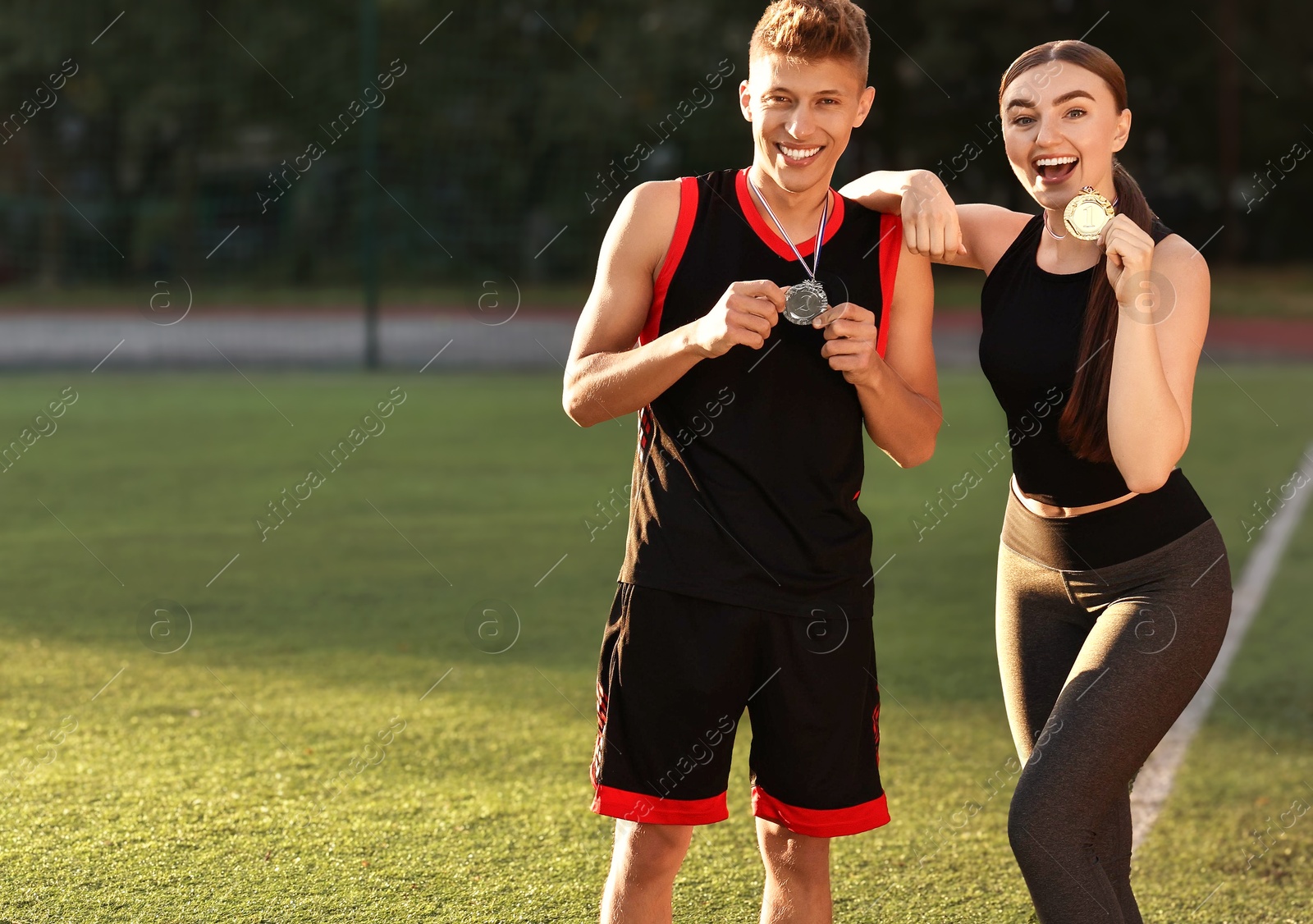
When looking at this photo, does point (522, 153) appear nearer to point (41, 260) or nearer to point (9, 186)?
point (41, 260)

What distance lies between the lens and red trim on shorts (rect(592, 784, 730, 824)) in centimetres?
255

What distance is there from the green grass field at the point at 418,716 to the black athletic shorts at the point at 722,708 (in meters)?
0.90

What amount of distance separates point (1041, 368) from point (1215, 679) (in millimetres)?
3387

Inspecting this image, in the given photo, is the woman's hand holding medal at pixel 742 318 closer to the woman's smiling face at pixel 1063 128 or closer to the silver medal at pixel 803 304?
the silver medal at pixel 803 304

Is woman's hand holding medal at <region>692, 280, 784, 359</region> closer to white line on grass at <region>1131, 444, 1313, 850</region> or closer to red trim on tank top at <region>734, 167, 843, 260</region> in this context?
red trim on tank top at <region>734, 167, 843, 260</region>

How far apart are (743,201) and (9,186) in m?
26.7

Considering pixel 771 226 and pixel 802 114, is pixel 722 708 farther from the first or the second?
pixel 802 114

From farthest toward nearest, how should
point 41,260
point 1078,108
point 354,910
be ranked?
point 41,260 → point 354,910 → point 1078,108

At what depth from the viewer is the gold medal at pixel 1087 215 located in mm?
2535

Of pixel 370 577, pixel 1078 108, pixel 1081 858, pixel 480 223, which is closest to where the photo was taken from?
pixel 1081 858

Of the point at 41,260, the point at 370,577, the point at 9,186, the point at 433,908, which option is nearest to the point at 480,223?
the point at 41,260

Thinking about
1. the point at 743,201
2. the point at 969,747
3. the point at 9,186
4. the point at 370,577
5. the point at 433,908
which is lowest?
the point at 969,747

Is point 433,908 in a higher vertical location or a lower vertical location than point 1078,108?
lower

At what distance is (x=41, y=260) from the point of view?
23516 millimetres
